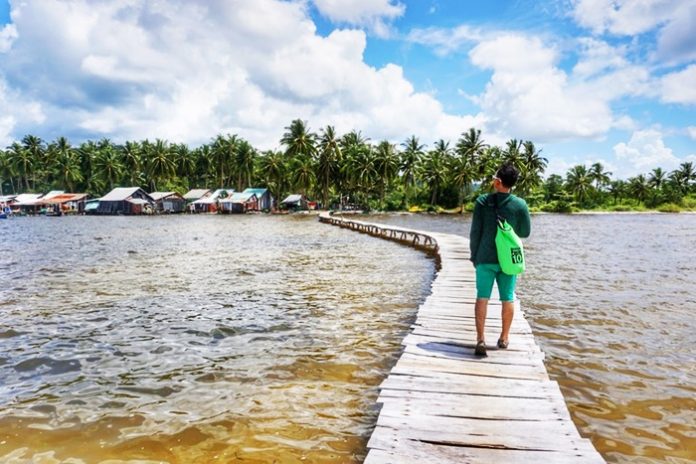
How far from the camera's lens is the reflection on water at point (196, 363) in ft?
14.1

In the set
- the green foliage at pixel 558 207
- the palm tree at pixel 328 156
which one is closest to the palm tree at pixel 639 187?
the green foliage at pixel 558 207

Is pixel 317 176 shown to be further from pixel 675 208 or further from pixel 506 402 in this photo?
pixel 506 402

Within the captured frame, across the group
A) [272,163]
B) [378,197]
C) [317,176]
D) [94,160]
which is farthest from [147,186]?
[378,197]

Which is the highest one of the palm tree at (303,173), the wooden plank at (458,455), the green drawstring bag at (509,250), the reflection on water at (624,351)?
the palm tree at (303,173)

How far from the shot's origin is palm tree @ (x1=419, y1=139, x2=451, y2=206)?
6869cm

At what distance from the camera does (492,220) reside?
4.83 metres

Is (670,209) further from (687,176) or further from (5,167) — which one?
(5,167)

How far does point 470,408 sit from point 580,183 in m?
85.4

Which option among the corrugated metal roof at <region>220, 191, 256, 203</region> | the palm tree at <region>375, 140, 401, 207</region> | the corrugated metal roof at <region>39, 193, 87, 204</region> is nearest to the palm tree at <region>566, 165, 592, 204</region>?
the palm tree at <region>375, 140, 401, 207</region>

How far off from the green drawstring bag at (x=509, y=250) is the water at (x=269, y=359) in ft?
5.61

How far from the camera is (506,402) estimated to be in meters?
4.02

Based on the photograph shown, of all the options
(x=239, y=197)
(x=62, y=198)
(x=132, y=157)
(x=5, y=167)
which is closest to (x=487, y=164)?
(x=239, y=197)

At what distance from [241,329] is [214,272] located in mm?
7104

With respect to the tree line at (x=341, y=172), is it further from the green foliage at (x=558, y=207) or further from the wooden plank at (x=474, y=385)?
the wooden plank at (x=474, y=385)
